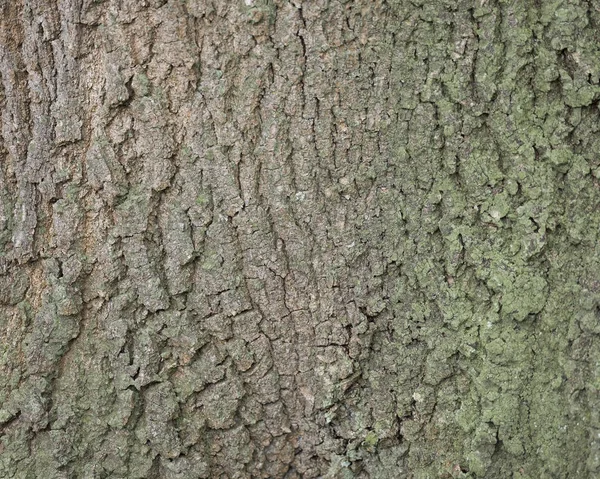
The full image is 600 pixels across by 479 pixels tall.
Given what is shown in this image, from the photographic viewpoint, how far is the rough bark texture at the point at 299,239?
1810mm

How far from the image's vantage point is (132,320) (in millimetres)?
1961

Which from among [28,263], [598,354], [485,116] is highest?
[485,116]

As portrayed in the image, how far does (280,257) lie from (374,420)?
1.56ft

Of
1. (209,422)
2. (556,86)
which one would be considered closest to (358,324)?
(209,422)

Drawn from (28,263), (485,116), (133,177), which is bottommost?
(28,263)

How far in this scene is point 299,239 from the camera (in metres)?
1.90

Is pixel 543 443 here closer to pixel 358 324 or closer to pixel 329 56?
pixel 358 324

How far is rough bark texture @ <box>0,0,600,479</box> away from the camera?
5.94 ft

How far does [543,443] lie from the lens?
190 cm

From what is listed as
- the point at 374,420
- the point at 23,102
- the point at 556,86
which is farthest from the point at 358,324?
the point at 23,102

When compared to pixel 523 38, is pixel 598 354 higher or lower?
lower

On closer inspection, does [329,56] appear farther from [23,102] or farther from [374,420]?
[374,420]

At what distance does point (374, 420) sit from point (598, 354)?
559mm

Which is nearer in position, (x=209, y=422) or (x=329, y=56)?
(x=329, y=56)
